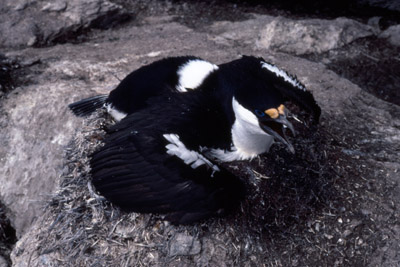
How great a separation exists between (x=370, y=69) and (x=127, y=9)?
11.6 ft

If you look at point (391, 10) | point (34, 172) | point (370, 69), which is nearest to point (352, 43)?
point (370, 69)

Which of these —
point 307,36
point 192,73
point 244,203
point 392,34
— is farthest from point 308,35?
point 244,203

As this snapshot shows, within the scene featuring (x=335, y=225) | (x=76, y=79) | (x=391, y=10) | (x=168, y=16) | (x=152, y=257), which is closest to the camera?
(x=152, y=257)

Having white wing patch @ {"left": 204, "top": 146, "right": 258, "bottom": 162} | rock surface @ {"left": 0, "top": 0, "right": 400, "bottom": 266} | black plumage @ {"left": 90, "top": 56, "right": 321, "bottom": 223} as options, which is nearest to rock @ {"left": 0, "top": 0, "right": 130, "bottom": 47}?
rock surface @ {"left": 0, "top": 0, "right": 400, "bottom": 266}

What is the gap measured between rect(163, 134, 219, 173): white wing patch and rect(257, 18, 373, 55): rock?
2892mm

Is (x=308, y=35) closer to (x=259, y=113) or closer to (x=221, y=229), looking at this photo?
(x=259, y=113)

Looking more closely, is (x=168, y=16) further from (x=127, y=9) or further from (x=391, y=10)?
(x=391, y=10)

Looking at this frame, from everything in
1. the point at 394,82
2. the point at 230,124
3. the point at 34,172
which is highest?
the point at 230,124

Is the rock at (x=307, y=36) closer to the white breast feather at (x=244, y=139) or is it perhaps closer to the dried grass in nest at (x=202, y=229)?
the white breast feather at (x=244, y=139)

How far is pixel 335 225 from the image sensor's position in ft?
9.29

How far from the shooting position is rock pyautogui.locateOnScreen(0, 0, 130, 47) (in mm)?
5195

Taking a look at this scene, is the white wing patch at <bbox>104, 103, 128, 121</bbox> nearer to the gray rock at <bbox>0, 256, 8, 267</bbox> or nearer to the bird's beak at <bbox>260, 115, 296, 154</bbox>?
the bird's beak at <bbox>260, 115, 296, 154</bbox>

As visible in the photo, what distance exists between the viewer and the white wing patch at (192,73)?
2994mm

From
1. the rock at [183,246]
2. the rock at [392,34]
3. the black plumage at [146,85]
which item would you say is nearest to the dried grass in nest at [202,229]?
the rock at [183,246]
